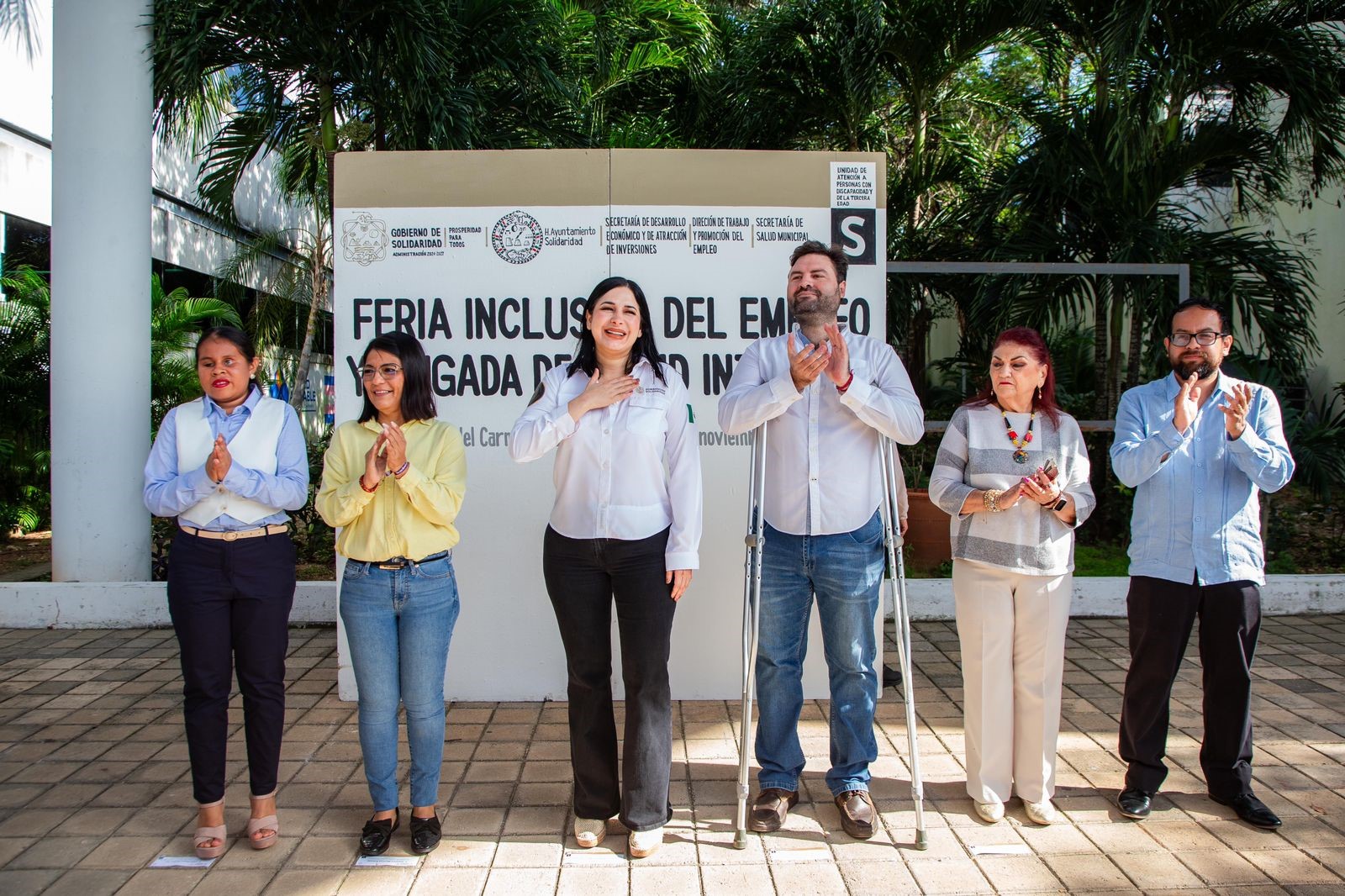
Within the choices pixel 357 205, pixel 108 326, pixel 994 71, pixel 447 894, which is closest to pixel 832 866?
pixel 447 894

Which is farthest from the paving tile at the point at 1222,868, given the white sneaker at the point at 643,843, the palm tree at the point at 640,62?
the palm tree at the point at 640,62

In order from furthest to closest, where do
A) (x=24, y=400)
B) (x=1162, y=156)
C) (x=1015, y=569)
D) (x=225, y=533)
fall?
(x=24, y=400)
(x=1162, y=156)
(x=1015, y=569)
(x=225, y=533)

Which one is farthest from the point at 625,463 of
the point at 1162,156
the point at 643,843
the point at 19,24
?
the point at 19,24

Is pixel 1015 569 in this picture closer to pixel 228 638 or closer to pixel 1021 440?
pixel 1021 440

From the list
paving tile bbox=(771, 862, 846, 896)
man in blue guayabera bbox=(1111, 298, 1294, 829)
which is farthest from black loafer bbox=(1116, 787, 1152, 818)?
paving tile bbox=(771, 862, 846, 896)

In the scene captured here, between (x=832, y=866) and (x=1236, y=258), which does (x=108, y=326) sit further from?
(x=1236, y=258)

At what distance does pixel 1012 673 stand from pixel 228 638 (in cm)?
275

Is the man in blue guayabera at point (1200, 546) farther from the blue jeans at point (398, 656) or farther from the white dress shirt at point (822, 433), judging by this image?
the blue jeans at point (398, 656)

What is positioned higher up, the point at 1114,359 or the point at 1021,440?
the point at 1114,359

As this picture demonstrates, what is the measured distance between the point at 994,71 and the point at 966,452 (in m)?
13.9

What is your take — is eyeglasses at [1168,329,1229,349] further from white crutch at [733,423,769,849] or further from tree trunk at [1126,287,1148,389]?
tree trunk at [1126,287,1148,389]

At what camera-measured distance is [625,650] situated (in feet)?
11.3

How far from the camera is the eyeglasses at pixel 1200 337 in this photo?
3.61m

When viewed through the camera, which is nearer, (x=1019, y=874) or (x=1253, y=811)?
(x=1019, y=874)
